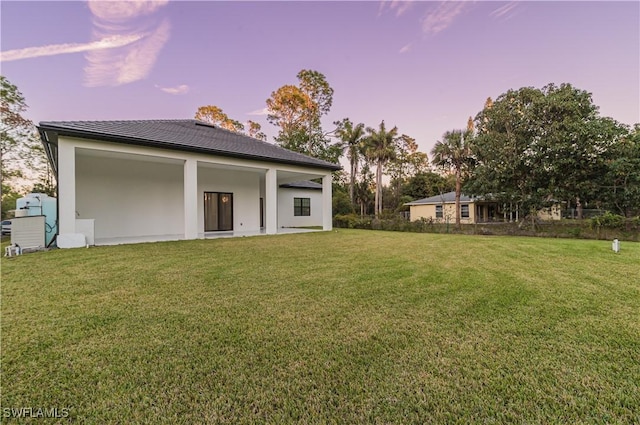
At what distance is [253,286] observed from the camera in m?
4.27

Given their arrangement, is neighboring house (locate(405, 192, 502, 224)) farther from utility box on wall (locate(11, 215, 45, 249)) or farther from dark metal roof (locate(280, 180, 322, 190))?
utility box on wall (locate(11, 215, 45, 249))

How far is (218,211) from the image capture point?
13312 mm

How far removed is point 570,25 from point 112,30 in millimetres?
17906

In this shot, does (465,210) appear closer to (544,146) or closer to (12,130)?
(544,146)

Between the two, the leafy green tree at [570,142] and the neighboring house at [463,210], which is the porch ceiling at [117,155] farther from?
the neighboring house at [463,210]

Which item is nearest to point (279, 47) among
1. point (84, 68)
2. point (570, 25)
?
point (84, 68)

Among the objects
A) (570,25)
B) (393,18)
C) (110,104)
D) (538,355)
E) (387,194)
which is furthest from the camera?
(387,194)

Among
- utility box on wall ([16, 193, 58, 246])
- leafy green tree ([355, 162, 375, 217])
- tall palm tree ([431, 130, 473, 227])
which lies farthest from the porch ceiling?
leafy green tree ([355, 162, 375, 217])

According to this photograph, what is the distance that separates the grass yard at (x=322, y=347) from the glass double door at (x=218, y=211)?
8.05 metres

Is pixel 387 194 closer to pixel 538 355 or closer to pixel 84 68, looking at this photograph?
pixel 84 68

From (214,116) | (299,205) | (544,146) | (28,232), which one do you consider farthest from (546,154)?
(214,116)

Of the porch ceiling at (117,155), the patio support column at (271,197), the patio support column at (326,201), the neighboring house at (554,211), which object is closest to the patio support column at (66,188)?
the porch ceiling at (117,155)

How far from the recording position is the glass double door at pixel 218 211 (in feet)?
42.7

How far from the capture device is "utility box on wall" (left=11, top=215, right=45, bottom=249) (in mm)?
7445
